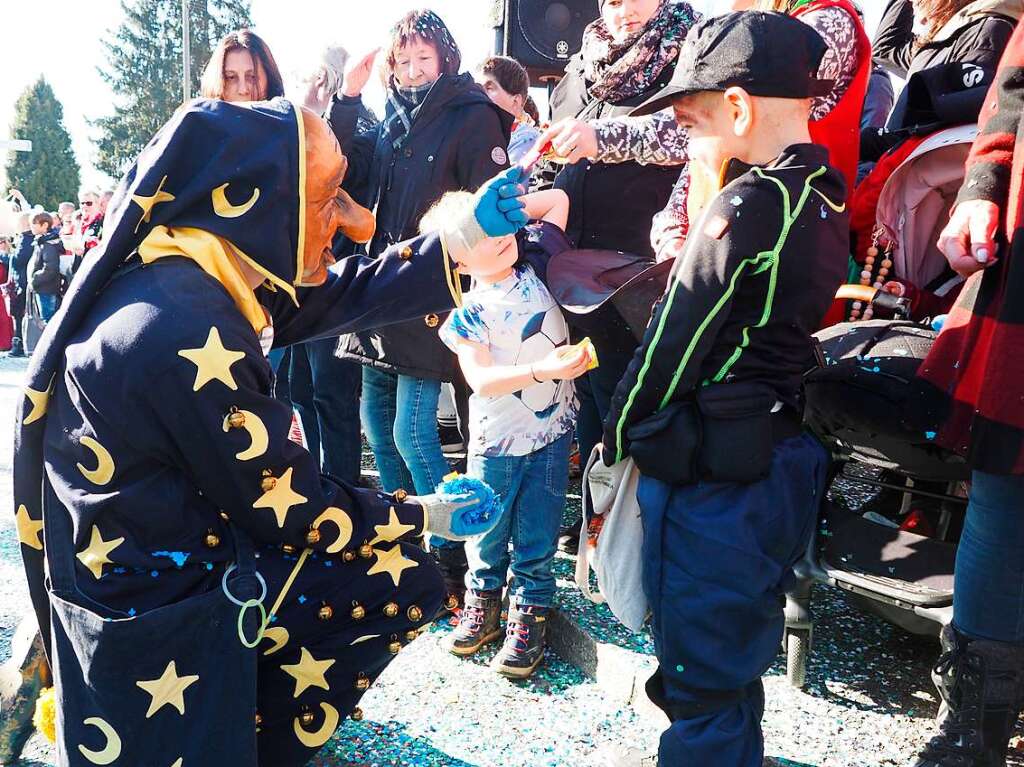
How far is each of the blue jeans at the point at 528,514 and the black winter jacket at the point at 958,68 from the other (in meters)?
1.39

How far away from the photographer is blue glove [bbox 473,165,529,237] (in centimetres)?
182

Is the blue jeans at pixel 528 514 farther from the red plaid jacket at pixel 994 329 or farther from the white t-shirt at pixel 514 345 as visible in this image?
the red plaid jacket at pixel 994 329

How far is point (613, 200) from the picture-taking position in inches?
107

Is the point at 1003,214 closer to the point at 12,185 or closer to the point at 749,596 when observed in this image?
the point at 749,596

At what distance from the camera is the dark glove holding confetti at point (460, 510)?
1846 millimetres

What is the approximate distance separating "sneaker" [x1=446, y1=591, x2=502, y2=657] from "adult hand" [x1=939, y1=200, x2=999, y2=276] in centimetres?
155

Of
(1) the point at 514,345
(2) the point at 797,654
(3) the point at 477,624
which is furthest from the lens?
(3) the point at 477,624

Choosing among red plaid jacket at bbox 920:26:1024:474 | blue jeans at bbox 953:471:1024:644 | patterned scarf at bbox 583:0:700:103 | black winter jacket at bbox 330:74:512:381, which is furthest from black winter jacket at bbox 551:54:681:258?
blue jeans at bbox 953:471:1024:644

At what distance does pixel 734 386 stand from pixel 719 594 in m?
0.40

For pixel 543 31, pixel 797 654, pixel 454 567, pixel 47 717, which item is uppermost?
pixel 543 31

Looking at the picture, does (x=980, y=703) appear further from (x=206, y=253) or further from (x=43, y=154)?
(x=43, y=154)

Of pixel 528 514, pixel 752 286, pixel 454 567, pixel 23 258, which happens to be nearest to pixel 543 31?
pixel 454 567

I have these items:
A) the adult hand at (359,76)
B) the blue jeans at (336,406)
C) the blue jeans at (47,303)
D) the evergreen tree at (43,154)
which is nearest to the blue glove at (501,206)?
the blue jeans at (336,406)

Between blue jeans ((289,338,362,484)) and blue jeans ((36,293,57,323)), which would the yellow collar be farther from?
blue jeans ((36,293,57,323))
